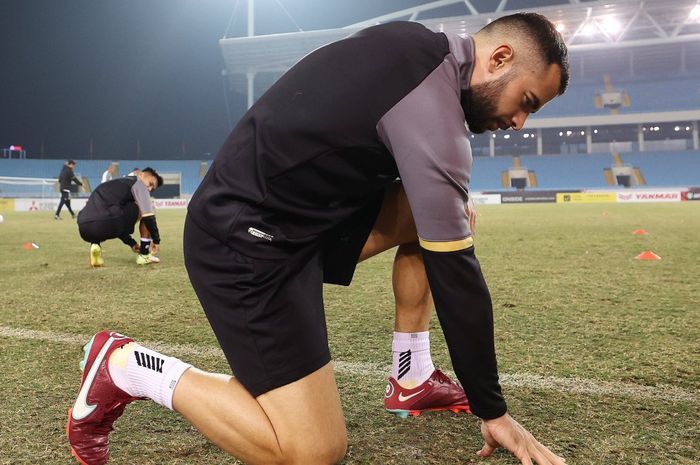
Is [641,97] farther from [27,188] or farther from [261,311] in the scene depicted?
[261,311]

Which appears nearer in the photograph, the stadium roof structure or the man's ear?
the man's ear

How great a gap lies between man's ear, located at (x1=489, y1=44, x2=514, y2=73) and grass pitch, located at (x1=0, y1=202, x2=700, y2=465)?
109 cm

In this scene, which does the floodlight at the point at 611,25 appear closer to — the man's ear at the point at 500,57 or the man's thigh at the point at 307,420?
the man's ear at the point at 500,57

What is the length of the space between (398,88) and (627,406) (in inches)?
54.9

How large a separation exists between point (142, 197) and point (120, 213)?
0.99 ft

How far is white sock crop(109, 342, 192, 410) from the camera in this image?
63.3 inches

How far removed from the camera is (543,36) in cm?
140

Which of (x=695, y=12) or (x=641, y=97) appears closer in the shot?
(x=695, y=12)

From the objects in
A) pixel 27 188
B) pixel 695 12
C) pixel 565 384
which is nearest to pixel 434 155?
pixel 565 384

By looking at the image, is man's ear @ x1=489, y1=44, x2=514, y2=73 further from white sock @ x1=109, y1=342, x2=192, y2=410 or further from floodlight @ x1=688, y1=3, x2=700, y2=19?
floodlight @ x1=688, y1=3, x2=700, y2=19

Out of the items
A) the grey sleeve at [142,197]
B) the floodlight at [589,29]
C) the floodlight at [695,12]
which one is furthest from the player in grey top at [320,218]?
the floodlight at [589,29]

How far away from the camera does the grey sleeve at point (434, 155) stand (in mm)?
1273

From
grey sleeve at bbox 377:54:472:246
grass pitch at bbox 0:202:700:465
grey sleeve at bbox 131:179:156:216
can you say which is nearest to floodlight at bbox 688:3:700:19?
grass pitch at bbox 0:202:700:465

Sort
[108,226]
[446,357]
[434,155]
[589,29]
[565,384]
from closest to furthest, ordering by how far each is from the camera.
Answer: [434,155]
[565,384]
[446,357]
[108,226]
[589,29]
